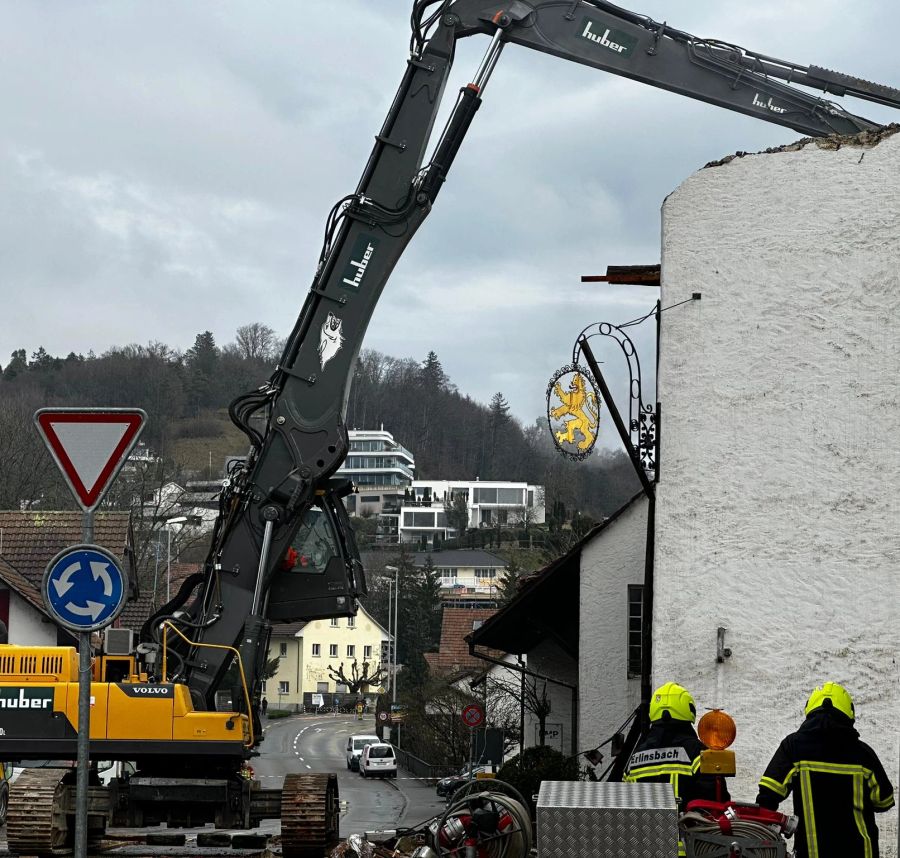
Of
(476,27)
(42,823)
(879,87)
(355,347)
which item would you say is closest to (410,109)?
(476,27)

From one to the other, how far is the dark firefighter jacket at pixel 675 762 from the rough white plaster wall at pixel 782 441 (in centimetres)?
661

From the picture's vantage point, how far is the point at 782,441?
615 inches

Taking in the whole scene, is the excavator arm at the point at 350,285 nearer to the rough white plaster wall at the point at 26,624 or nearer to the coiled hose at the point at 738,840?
the coiled hose at the point at 738,840

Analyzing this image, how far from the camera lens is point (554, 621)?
80.5ft

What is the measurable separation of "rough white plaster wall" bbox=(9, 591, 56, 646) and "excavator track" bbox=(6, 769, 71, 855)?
1775 cm

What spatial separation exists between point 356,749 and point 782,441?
148ft

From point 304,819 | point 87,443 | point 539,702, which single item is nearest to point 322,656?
point 539,702

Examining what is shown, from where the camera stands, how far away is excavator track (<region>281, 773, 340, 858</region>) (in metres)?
15.1

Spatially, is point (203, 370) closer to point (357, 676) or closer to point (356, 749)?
point (357, 676)

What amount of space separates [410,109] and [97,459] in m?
8.81

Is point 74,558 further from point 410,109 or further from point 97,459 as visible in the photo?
point 410,109

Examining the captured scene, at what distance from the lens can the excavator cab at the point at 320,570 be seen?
642 inches

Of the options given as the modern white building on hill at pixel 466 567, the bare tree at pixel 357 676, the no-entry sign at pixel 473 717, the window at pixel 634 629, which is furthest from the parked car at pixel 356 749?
the modern white building on hill at pixel 466 567

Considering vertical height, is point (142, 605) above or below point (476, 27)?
below
